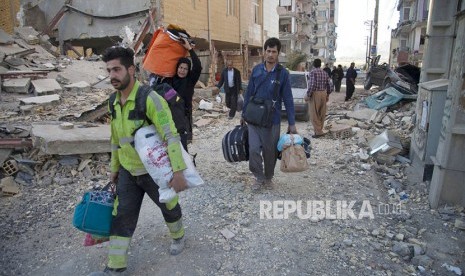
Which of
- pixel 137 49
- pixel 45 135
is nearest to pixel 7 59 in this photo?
pixel 137 49

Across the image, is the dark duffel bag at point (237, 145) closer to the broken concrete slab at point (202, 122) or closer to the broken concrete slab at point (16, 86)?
the broken concrete slab at point (202, 122)

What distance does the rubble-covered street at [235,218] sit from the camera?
297cm

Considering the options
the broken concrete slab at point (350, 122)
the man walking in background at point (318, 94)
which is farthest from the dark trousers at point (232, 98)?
the broken concrete slab at point (350, 122)

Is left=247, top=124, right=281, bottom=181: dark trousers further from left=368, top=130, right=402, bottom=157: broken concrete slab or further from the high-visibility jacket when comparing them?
left=368, top=130, right=402, bottom=157: broken concrete slab

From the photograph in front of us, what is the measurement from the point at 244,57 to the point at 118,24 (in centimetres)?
913

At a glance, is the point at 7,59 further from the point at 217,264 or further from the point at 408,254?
the point at 408,254

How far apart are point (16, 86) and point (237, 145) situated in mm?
7126

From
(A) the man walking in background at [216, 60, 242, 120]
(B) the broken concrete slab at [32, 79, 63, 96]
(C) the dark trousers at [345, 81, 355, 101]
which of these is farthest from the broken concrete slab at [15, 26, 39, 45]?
(C) the dark trousers at [345, 81, 355, 101]

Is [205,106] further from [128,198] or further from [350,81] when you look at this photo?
[128,198]

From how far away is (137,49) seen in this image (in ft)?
37.3

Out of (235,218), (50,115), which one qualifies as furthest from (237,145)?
(50,115)

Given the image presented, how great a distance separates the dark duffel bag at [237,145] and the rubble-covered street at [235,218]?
0.47m

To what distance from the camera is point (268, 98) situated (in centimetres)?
421

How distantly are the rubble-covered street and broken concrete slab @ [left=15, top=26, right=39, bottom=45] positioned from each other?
5.99 metres
